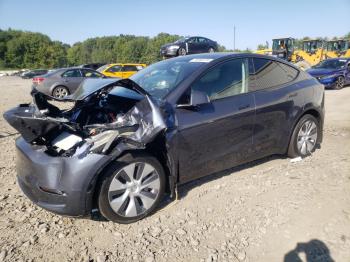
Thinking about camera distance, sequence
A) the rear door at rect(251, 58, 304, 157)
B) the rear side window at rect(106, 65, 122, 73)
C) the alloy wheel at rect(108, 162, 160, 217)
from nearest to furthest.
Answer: the alloy wheel at rect(108, 162, 160, 217)
the rear door at rect(251, 58, 304, 157)
the rear side window at rect(106, 65, 122, 73)

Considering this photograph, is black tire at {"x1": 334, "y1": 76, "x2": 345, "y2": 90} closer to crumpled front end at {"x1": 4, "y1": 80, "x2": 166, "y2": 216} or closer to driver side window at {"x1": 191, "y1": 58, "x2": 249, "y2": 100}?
driver side window at {"x1": 191, "y1": 58, "x2": 249, "y2": 100}

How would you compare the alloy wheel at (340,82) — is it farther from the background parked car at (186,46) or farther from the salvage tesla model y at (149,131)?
the salvage tesla model y at (149,131)

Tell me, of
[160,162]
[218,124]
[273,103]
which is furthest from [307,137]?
[160,162]

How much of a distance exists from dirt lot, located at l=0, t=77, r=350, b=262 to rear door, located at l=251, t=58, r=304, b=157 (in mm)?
464

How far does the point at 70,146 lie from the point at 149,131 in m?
0.77

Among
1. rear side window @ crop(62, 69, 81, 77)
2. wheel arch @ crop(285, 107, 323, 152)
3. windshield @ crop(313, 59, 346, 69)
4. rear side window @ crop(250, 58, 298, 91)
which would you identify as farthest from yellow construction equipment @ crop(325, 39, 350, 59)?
rear side window @ crop(250, 58, 298, 91)

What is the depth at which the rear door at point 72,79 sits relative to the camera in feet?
46.6

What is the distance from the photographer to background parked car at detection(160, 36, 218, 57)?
57.3ft

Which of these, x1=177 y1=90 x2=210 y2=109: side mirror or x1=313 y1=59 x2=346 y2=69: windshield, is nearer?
x1=177 y1=90 x2=210 y2=109: side mirror

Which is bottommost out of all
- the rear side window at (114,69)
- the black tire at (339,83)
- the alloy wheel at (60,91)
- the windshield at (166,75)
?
the black tire at (339,83)

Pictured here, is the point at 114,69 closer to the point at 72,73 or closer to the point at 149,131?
the point at 72,73

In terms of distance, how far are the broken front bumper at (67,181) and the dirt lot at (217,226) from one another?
1.11 ft

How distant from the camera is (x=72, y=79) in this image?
1444 cm

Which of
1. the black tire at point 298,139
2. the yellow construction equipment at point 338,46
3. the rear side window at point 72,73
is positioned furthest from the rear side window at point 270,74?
the yellow construction equipment at point 338,46
